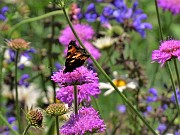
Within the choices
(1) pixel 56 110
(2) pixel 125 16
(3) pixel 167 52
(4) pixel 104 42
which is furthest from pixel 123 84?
(1) pixel 56 110

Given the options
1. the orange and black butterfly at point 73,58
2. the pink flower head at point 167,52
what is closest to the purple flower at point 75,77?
the orange and black butterfly at point 73,58

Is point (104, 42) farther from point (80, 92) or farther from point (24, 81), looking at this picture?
point (80, 92)

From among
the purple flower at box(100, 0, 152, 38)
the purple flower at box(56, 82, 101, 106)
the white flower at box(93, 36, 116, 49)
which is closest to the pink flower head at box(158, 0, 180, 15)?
the purple flower at box(100, 0, 152, 38)

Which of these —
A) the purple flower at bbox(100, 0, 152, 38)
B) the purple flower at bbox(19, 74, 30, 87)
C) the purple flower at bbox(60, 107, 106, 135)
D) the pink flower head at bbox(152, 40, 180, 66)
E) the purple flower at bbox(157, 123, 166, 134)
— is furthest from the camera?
the purple flower at bbox(100, 0, 152, 38)

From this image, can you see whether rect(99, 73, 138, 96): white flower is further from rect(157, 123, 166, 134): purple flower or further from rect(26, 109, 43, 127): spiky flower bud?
rect(26, 109, 43, 127): spiky flower bud

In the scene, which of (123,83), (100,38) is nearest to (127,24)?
(100,38)

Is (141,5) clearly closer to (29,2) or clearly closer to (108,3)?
(29,2)
